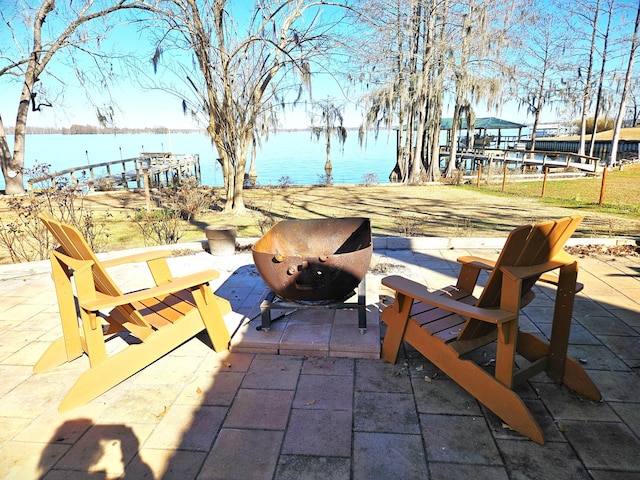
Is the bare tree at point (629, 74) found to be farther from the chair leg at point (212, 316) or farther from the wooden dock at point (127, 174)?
the chair leg at point (212, 316)

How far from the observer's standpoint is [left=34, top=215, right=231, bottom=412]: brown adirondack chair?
2131 millimetres

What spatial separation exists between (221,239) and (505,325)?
3.76 metres

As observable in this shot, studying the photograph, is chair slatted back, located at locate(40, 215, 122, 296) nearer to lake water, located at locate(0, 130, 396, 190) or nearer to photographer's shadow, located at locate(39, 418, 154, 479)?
photographer's shadow, located at locate(39, 418, 154, 479)

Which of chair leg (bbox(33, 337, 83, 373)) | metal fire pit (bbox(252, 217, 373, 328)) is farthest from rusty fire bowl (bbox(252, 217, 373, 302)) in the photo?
chair leg (bbox(33, 337, 83, 373))

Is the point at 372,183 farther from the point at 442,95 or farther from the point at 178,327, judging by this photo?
the point at 178,327

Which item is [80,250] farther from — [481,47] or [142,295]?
[481,47]

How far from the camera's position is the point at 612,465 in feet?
5.48

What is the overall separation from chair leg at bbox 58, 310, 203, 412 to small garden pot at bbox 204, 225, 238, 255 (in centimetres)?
238

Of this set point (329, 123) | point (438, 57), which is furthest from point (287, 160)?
point (438, 57)

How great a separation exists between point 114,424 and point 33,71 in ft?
51.1

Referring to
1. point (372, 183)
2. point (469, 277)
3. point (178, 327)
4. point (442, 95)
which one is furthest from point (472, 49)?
point (178, 327)

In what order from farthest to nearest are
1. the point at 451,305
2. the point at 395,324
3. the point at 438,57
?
the point at 438,57 < the point at 395,324 < the point at 451,305

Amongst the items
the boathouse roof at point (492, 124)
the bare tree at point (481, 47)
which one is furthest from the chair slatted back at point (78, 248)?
the boathouse roof at point (492, 124)

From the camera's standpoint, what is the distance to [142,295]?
2.18 meters
